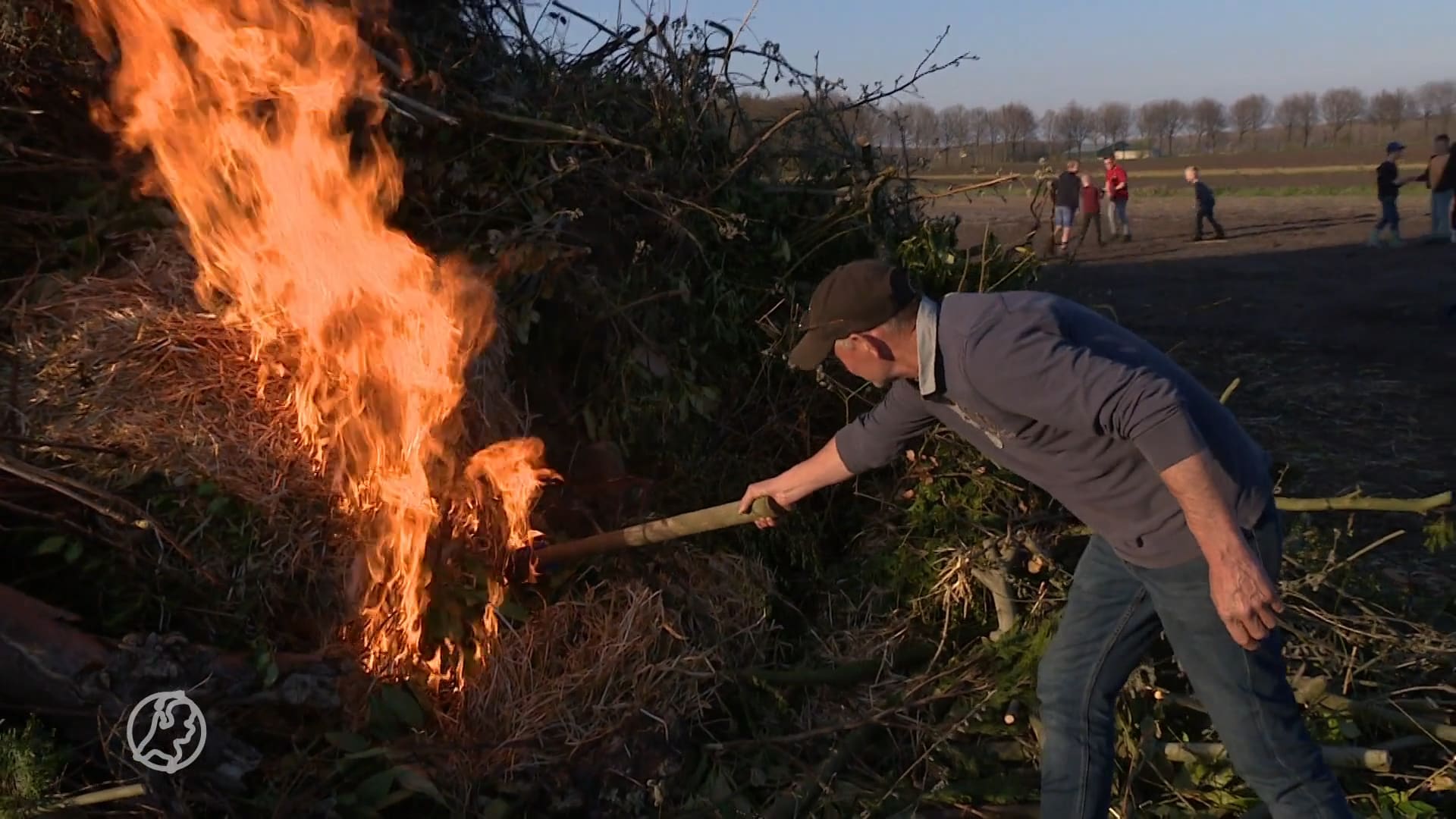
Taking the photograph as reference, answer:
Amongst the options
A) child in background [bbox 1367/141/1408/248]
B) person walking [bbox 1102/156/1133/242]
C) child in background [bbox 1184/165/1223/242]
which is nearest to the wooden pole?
child in background [bbox 1367/141/1408/248]

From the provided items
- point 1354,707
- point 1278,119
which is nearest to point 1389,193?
point 1354,707

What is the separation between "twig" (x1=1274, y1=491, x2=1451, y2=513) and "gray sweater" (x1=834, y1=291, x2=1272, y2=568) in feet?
3.69

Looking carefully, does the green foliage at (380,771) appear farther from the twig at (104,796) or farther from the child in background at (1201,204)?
the child in background at (1201,204)

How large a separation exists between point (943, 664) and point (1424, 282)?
13.5 m

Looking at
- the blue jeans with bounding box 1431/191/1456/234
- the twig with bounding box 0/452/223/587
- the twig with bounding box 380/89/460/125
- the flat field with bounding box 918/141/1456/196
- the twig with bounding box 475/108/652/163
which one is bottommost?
the flat field with bounding box 918/141/1456/196

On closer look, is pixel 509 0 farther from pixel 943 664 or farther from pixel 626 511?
pixel 943 664

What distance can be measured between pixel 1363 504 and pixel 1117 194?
727 inches

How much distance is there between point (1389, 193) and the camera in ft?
57.6

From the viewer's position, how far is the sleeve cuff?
2.50 meters

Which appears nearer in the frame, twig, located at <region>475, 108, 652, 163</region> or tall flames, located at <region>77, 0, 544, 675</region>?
tall flames, located at <region>77, 0, 544, 675</region>

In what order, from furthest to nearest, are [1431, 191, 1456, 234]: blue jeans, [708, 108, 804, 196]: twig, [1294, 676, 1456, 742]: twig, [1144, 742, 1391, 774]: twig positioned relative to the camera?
[1431, 191, 1456, 234]: blue jeans, [708, 108, 804, 196]: twig, [1294, 676, 1456, 742]: twig, [1144, 742, 1391, 774]: twig

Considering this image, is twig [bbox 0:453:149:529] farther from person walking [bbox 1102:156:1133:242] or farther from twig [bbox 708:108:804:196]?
person walking [bbox 1102:156:1133:242]

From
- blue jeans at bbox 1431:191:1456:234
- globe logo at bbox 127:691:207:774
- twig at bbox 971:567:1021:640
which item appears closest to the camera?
globe logo at bbox 127:691:207:774

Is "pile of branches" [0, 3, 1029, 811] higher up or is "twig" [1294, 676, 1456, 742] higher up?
"pile of branches" [0, 3, 1029, 811]
